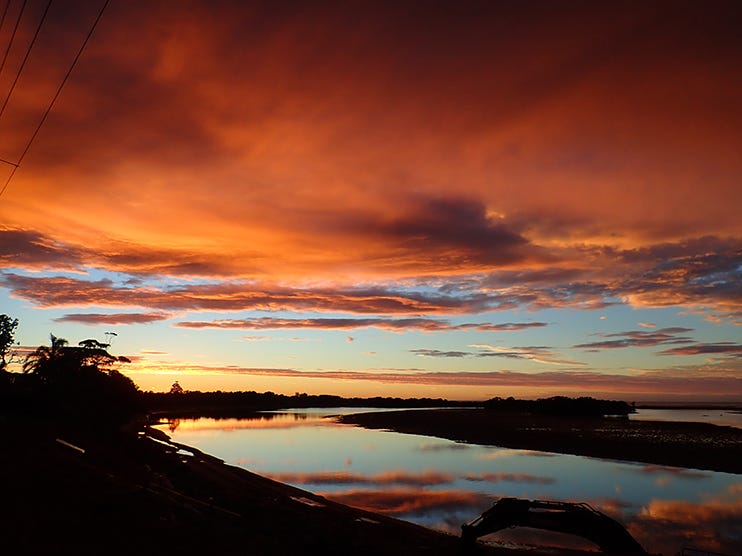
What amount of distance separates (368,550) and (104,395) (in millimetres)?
65559

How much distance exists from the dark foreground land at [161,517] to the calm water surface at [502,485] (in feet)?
15.7

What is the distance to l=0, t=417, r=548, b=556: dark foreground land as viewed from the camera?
17406 mm

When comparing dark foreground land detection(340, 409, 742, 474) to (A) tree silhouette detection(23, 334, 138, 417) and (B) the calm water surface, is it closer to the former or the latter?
(B) the calm water surface

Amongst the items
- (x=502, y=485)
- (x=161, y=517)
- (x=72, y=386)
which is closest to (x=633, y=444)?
(x=502, y=485)

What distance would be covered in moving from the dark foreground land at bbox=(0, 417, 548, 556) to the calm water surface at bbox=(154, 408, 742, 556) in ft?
15.7

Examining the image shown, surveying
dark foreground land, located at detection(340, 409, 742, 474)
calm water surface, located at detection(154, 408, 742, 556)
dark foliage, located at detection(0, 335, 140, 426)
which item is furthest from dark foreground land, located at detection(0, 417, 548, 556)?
Answer: dark foreground land, located at detection(340, 409, 742, 474)

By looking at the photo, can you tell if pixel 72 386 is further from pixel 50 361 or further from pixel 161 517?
pixel 161 517

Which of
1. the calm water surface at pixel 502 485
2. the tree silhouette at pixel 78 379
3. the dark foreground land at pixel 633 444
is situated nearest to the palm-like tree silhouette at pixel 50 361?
the tree silhouette at pixel 78 379

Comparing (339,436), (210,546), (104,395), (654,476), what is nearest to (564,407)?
(339,436)

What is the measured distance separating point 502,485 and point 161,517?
26.8m

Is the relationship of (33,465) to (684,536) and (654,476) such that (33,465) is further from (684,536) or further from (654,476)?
(654,476)

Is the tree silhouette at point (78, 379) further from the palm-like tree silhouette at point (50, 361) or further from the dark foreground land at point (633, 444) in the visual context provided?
the dark foreground land at point (633, 444)

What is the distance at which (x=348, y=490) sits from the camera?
38.4m

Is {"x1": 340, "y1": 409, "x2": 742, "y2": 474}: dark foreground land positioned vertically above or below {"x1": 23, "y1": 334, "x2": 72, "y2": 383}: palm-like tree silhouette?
below
